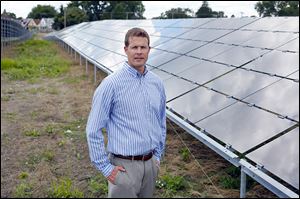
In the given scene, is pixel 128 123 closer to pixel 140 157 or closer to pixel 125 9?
pixel 140 157

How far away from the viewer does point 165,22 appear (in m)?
17.8

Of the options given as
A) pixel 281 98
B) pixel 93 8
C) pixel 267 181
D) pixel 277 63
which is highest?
pixel 93 8

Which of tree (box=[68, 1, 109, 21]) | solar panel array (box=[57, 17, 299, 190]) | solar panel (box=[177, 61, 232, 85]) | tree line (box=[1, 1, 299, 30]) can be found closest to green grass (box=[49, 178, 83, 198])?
solar panel array (box=[57, 17, 299, 190])

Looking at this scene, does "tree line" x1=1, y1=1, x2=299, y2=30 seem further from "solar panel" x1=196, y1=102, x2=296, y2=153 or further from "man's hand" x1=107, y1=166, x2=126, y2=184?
"man's hand" x1=107, y1=166, x2=126, y2=184

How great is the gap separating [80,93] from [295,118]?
8.47 meters

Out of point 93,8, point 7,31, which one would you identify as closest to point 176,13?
point 93,8

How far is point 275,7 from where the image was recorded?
4566 cm

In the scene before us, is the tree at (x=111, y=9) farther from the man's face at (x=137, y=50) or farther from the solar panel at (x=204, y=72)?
the man's face at (x=137, y=50)

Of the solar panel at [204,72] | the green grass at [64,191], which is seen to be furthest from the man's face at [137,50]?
the solar panel at [204,72]

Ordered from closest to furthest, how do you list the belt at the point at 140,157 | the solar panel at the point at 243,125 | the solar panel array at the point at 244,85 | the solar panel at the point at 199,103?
the belt at the point at 140,157 → the solar panel array at the point at 244,85 → the solar panel at the point at 243,125 → the solar panel at the point at 199,103

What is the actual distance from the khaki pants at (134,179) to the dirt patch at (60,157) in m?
1.10

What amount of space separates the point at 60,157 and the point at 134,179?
3.77 m

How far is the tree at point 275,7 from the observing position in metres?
41.0

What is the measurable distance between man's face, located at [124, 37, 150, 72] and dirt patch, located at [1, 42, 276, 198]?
1218 millimetres
